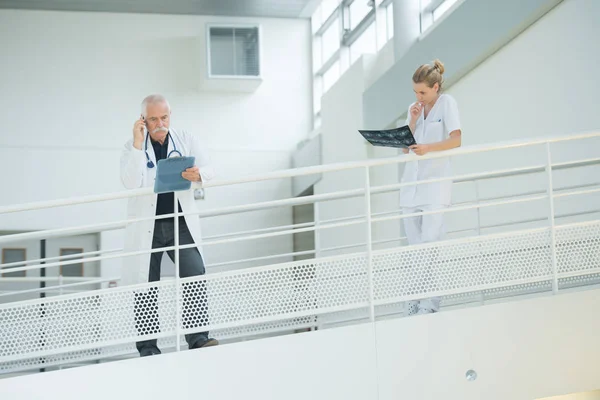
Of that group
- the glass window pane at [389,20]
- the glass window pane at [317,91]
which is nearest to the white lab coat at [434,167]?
the glass window pane at [389,20]

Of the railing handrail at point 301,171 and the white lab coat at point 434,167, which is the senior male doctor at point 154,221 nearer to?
the railing handrail at point 301,171

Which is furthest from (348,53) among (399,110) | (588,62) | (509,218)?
(588,62)

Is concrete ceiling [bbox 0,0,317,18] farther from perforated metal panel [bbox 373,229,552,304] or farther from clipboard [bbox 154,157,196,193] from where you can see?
perforated metal panel [bbox 373,229,552,304]

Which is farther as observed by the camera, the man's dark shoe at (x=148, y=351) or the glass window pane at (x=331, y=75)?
the glass window pane at (x=331, y=75)

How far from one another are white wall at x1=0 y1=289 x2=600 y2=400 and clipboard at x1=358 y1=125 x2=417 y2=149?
0.76m

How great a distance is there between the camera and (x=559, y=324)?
3.78m

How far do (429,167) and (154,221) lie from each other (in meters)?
1.32

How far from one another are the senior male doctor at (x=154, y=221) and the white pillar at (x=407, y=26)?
4209mm

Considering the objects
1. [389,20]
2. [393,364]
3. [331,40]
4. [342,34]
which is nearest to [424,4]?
[389,20]

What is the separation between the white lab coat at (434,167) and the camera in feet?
13.5

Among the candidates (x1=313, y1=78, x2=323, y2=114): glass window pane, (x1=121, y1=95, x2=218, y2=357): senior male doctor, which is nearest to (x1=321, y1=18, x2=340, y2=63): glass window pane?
(x1=313, y1=78, x2=323, y2=114): glass window pane

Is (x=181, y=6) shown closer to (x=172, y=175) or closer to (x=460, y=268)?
(x=172, y=175)

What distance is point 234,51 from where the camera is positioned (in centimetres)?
1132

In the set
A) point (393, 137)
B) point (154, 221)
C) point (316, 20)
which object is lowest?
point (154, 221)
